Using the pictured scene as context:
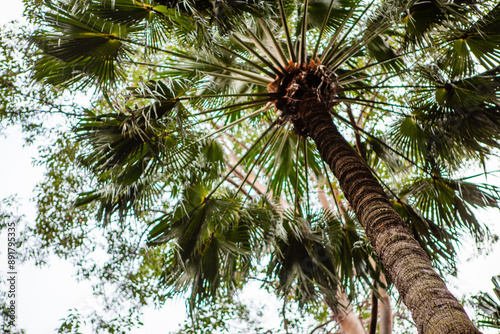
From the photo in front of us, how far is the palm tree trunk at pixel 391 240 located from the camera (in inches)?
71.8

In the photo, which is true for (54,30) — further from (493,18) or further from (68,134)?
(68,134)

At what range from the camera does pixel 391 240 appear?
240 centimetres

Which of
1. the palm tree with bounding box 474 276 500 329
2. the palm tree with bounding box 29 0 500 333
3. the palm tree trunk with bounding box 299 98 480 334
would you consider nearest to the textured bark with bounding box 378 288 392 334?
the palm tree with bounding box 29 0 500 333

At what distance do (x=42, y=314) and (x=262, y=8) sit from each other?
839 centimetres

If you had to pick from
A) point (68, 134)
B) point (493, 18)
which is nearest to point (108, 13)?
point (493, 18)

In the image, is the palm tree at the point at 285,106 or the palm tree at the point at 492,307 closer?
the palm tree at the point at 492,307

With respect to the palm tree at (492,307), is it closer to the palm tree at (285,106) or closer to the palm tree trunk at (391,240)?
the palm tree trunk at (391,240)

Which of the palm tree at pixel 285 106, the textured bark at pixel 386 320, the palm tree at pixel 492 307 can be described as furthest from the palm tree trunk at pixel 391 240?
the textured bark at pixel 386 320

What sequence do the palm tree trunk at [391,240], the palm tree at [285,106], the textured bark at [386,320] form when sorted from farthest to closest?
the textured bark at [386,320] → the palm tree at [285,106] → the palm tree trunk at [391,240]

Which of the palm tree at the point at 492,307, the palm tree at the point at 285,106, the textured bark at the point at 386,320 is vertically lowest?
the palm tree at the point at 492,307

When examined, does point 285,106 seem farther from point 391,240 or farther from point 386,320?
point 386,320

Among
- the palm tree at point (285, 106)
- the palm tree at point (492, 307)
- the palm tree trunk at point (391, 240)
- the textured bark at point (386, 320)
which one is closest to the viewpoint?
the palm tree at point (492, 307)

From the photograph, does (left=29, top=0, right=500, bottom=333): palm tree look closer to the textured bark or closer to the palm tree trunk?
the palm tree trunk

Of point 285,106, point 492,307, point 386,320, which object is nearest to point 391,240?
point 492,307
